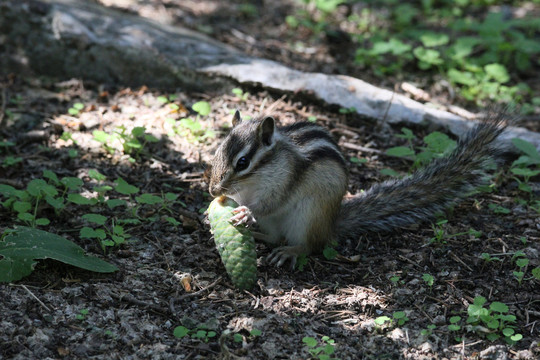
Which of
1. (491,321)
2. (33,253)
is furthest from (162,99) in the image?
(491,321)

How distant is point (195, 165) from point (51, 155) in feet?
3.41

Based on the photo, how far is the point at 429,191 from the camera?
3789mm

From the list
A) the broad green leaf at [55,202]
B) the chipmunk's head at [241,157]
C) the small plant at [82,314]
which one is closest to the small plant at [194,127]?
the chipmunk's head at [241,157]

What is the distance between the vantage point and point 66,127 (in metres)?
4.72

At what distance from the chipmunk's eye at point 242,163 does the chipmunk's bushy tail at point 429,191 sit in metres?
0.73

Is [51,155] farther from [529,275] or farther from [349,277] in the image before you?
[529,275]

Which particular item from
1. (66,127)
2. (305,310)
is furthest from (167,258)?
(66,127)

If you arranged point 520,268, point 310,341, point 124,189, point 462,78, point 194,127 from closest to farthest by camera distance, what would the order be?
point 310,341 → point 520,268 → point 124,189 → point 194,127 → point 462,78

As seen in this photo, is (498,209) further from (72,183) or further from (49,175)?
(49,175)

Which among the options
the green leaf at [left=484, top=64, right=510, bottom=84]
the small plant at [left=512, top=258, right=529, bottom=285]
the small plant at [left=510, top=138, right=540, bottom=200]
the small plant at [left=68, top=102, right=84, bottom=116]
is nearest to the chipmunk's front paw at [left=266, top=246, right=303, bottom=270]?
the small plant at [left=512, top=258, right=529, bottom=285]

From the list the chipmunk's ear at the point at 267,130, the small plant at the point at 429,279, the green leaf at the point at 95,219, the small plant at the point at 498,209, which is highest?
the chipmunk's ear at the point at 267,130

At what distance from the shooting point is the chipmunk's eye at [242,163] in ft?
11.0

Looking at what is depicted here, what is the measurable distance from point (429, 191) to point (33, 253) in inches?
91.6

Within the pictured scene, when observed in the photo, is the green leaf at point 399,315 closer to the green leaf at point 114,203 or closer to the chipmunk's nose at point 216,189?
the chipmunk's nose at point 216,189
